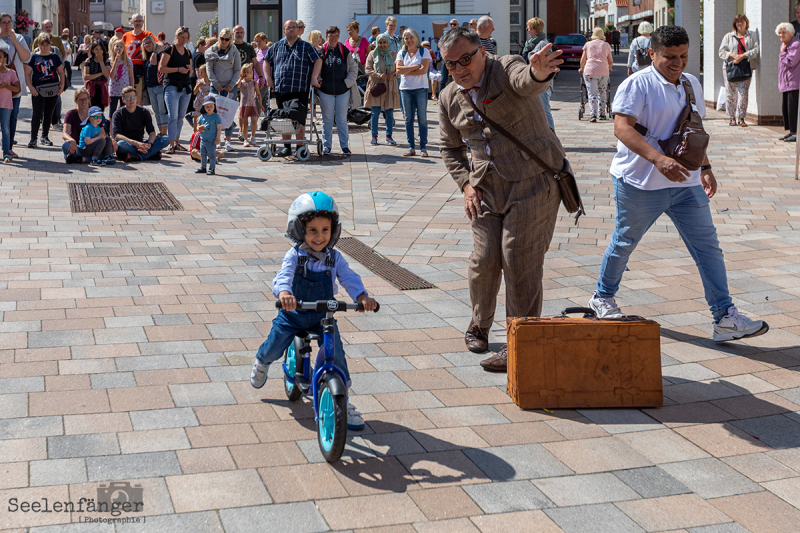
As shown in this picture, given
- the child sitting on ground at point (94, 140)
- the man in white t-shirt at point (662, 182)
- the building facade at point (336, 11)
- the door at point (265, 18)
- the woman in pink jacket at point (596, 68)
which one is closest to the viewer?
the man in white t-shirt at point (662, 182)

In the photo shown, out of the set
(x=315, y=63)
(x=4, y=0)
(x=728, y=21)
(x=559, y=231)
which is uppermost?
(x=4, y=0)

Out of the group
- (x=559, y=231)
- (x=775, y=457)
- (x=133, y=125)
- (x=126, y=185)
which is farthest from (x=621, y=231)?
(x=133, y=125)

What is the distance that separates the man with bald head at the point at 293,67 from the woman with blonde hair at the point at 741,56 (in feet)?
25.0

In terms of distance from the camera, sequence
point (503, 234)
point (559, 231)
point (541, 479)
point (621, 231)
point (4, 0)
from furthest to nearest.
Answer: point (4, 0) < point (559, 231) < point (621, 231) < point (503, 234) < point (541, 479)

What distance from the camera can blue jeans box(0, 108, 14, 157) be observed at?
42.4 feet

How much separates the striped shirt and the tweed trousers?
8.58 m

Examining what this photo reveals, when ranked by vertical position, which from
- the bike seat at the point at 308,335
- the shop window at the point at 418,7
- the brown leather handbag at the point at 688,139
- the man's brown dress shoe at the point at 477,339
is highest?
the shop window at the point at 418,7

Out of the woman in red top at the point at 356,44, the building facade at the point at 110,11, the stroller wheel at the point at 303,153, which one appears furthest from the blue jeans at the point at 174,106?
the building facade at the point at 110,11

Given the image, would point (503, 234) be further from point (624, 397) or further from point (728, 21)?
point (728, 21)

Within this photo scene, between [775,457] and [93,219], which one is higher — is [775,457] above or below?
below

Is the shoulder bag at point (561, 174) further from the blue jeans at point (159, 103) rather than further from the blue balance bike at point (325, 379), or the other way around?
the blue jeans at point (159, 103)

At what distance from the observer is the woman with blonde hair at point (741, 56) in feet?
55.0

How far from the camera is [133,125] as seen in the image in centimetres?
1373

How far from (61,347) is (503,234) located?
2.62 meters
